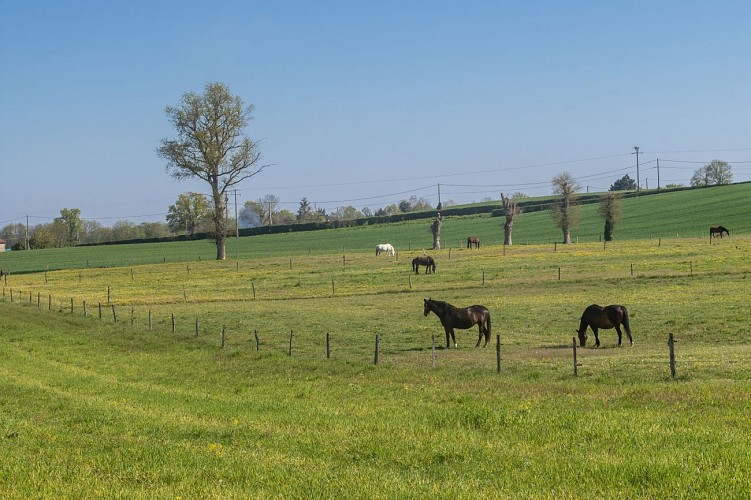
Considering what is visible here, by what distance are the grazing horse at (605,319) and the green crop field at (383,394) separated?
56cm

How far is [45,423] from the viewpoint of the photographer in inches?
655

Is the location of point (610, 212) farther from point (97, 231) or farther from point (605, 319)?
point (97, 231)

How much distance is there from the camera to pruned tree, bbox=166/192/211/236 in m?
166

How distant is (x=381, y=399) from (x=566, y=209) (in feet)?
278

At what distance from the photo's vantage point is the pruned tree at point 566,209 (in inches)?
3932

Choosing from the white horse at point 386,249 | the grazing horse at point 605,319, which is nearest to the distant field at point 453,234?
the white horse at point 386,249

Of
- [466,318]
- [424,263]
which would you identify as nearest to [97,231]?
[424,263]

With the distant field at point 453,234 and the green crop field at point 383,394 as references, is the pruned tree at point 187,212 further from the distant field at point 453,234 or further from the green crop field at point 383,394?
the green crop field at point 383,394

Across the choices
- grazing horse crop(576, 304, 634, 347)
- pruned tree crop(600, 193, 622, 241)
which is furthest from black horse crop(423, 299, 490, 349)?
pruned tree crop(600, 193, 622, 241)

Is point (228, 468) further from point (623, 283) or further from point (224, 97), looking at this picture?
point (224, 97)

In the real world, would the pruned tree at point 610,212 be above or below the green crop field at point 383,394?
above

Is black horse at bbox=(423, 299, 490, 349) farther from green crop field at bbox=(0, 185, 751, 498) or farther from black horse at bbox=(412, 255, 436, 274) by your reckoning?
black horse at bbox=(412, 255, 436, 274)

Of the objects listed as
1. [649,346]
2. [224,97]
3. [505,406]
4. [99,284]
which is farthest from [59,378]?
[224,97]

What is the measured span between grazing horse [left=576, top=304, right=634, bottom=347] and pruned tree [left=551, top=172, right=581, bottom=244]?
68.6 metres
